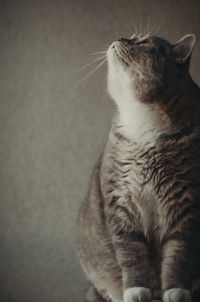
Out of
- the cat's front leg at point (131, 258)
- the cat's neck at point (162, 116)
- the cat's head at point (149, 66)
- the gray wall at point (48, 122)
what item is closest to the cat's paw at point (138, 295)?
the cat's front leg at point (131, 258)

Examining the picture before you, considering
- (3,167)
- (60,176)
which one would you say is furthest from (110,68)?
(3,167)

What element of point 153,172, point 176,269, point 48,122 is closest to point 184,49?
point 153,172

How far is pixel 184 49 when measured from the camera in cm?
116

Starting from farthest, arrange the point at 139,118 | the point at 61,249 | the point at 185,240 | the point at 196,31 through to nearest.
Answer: the point at 61,249
the point at 196,31
the point at 139,118
the point at 185,240

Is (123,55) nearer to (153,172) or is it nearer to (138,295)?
(153,172)

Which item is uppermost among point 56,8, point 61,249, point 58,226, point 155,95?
point 56,8

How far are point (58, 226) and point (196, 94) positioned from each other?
37.9 inches

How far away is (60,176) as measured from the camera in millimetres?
1758

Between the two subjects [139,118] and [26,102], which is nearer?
[139,118]

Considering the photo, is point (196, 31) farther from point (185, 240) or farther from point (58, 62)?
point (185, 240)

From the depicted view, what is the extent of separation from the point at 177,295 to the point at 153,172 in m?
0.36

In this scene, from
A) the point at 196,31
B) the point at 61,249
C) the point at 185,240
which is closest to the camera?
the point at 185,240

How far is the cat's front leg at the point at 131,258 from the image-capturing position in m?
1.04

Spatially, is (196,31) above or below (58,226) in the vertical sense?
above
